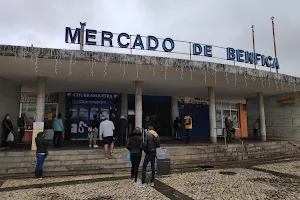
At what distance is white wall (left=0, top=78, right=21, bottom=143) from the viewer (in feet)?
35.3

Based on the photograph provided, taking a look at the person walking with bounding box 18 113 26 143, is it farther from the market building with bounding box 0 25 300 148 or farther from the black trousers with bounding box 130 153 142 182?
the black trousers with bounding box 130 153 142 182

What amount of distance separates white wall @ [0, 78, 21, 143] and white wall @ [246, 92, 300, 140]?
16.0 meters

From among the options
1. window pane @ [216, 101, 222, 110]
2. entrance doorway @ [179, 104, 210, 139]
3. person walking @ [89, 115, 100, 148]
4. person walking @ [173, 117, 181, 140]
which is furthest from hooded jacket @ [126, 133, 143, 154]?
window pane @ [216, 101, 222, 110]

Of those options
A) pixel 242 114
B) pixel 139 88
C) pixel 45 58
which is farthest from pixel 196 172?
pixel 242 114

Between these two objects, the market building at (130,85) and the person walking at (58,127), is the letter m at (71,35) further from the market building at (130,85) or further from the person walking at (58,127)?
the person walking at (58,127)

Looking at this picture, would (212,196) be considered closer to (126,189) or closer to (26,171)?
(126,189)

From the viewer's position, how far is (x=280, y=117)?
16.5m

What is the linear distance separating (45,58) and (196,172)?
21.9ft

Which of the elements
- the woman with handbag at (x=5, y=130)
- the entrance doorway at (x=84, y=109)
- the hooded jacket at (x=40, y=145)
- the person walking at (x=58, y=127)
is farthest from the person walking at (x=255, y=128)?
the woman with handbag at (x=5, y=130)

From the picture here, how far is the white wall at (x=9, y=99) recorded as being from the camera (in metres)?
10.8

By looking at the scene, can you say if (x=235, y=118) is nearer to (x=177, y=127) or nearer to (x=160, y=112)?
(x=177, y=127)

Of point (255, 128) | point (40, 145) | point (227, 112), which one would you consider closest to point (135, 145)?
point (40, 145)

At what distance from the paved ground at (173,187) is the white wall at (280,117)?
873 cm

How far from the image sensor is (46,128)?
49.1 ft
